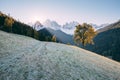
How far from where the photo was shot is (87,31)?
8144 cm

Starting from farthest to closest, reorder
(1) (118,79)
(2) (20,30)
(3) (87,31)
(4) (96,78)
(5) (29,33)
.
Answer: (2) (20,30), (5) (29,33), (3) (87,31), (1) (118,79), (4) (96,78)

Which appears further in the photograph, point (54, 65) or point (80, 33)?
point (80, 33)

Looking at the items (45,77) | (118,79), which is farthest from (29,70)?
(118,79)

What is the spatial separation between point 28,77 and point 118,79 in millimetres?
13883

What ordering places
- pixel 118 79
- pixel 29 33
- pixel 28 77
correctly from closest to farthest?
pixel 28 77
pixel 118 79
pixel 29 33

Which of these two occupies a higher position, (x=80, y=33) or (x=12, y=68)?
(x=80, y=33)

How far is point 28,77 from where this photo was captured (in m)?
20.1

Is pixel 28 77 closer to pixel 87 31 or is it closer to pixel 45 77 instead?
pixel 45 77

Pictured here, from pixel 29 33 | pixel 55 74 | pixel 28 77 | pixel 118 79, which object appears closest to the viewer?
pixel 28 77

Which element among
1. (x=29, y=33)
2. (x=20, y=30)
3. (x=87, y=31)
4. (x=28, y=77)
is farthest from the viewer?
(x=20, y=30)

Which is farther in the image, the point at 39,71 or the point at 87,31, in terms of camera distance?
the point at 87,31

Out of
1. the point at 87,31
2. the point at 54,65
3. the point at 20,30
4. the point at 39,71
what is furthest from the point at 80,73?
the point at 20,30

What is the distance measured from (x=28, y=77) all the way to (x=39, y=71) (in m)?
2.51

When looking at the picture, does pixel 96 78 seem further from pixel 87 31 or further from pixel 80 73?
pixel 87 31
